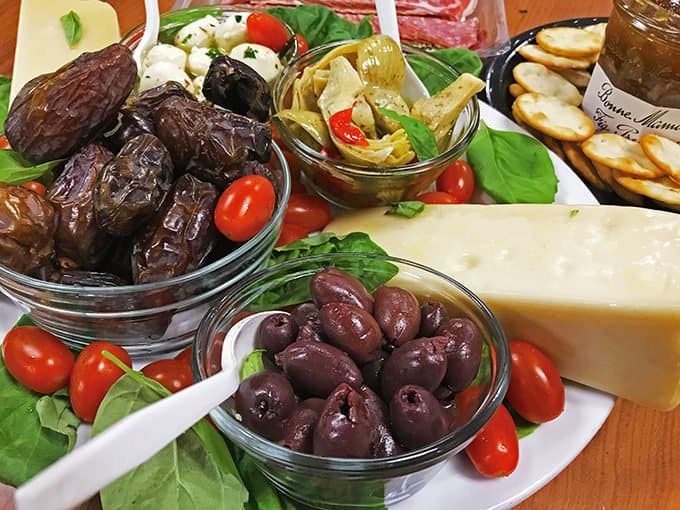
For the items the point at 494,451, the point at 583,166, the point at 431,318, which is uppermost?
the point at 431,318

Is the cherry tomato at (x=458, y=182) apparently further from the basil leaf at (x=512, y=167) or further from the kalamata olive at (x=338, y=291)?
the kalamata olive at (x=338, y=291)

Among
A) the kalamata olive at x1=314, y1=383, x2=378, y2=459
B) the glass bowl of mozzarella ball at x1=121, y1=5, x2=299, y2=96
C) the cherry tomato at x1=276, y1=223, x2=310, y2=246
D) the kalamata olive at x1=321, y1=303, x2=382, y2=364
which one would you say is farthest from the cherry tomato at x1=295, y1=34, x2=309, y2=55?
the kalamata olive at x1=314, y1=383, x2=378, y2=459

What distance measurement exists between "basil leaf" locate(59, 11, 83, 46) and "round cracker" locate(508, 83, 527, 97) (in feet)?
2.74

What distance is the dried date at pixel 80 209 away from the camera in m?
0.81

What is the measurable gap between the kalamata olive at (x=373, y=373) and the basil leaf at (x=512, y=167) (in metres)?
0.45

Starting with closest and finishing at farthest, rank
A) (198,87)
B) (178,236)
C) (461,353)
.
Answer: (461,353) → (178,236) → (198,87)

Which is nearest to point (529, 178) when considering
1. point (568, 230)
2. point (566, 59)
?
point (568, 230)

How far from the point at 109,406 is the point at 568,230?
608mm

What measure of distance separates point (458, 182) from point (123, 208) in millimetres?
542

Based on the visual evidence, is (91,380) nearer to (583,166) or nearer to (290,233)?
(290,233)

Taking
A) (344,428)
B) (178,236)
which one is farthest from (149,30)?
(344,428)

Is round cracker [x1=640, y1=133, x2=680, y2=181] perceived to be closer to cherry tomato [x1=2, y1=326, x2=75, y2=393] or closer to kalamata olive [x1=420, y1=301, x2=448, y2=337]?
kalamata olive [x1=420, y1=301, x2=448, y2=337]

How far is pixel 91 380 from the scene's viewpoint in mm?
767

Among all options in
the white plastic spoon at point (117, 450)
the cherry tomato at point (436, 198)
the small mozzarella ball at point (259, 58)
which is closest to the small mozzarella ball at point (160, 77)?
the small mozzarella ball at point (259, 58)
